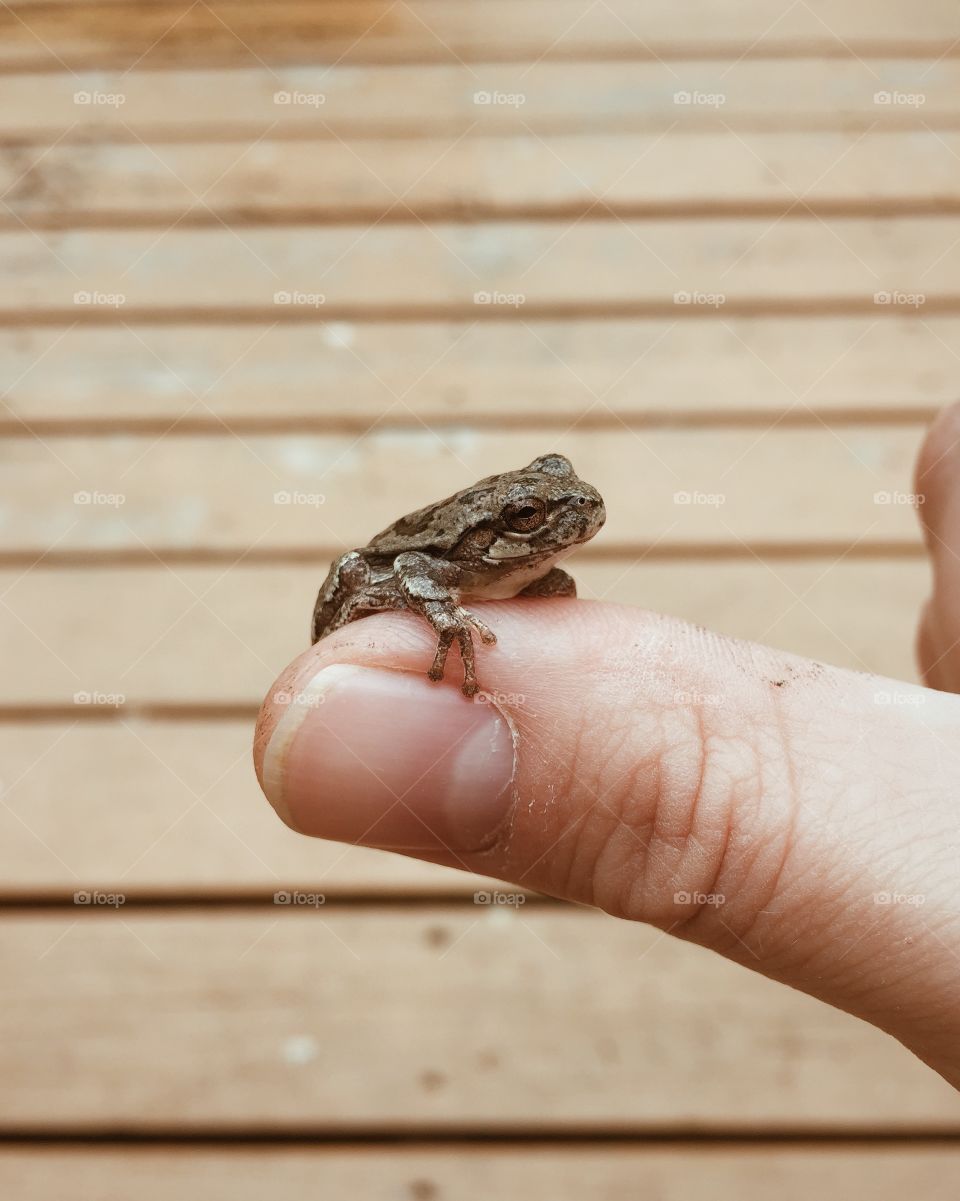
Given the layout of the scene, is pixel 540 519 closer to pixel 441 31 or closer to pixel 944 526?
pixel 944 526

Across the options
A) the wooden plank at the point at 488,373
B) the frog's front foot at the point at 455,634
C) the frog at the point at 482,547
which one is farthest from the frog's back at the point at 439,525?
the wooden plank at the point at 488,373

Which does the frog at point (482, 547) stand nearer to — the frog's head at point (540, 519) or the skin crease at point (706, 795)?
the frog's head at point (540, 519)

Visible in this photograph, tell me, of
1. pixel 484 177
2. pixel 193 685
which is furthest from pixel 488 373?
pixel 193 685

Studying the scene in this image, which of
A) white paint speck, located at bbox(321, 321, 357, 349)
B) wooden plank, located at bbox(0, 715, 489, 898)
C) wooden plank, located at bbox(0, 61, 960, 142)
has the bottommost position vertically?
wooden plank, located at bbox(0, 715, 489, 898)

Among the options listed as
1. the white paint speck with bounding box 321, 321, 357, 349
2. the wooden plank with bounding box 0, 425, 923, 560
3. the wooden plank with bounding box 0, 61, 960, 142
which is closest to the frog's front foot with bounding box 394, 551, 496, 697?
the wooden plank with bounding box 0, 425, 923, 560

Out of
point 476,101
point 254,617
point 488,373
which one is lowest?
point 254,617

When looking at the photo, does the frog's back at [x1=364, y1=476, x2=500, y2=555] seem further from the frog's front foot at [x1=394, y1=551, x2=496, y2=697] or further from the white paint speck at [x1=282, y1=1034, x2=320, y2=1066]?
the white paint speck at [x1=282, y1=1034, x2=320, y2=1066]

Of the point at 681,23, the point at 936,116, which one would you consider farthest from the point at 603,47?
the point at 936,116
